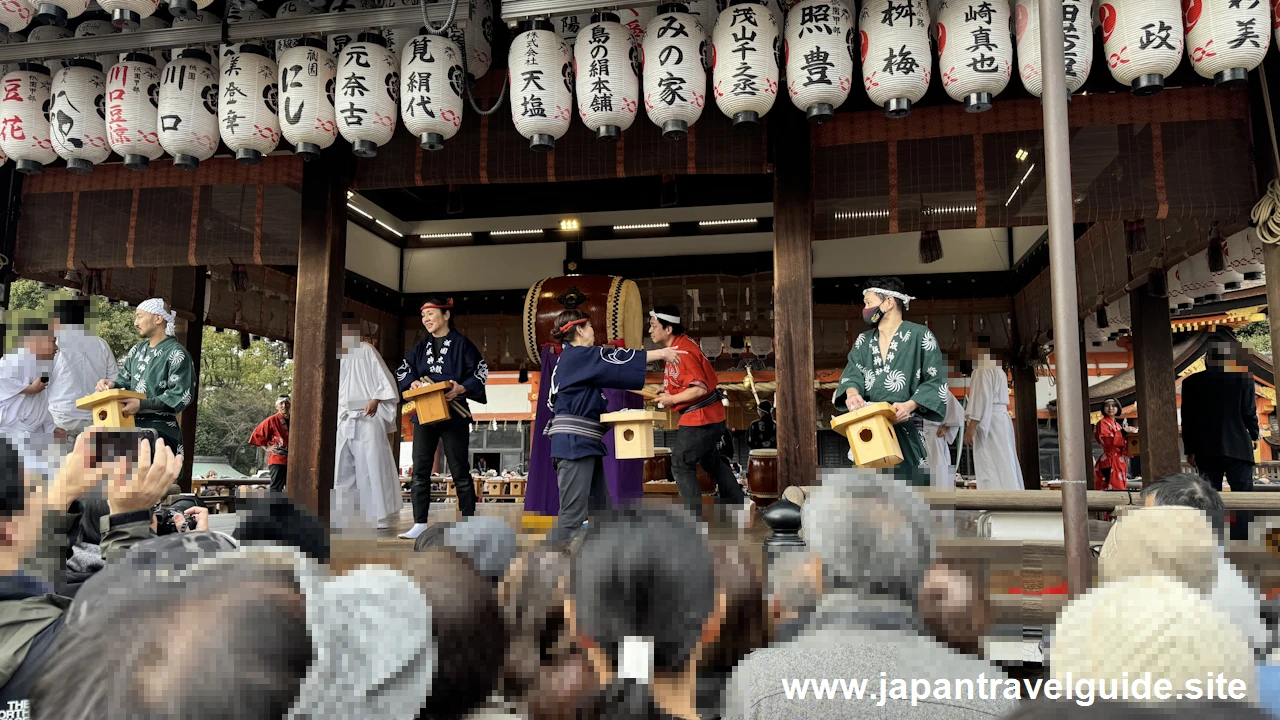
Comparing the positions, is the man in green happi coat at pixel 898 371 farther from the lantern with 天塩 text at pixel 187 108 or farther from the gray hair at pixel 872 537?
the lantern with 天塩 text at pixel 187 108

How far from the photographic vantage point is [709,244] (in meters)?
11.1

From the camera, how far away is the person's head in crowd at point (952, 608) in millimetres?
1852

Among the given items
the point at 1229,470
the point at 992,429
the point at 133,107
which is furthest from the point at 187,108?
the point at 1229,470

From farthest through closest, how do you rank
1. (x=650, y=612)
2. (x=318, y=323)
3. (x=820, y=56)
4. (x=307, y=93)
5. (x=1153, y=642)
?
(x=318, y=323)
(x=307, y=93)
(x=820, y=56)
(x=650, y=612)
(x=1153, y=642)

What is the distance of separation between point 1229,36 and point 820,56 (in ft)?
7.81

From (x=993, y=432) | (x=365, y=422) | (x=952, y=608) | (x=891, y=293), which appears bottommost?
(x=952, y=608)

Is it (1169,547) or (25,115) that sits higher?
(25,115)

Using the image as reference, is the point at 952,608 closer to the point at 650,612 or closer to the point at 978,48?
the point at 650,612

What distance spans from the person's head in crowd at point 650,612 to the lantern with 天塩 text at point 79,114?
21.0 feet

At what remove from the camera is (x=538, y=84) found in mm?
5352

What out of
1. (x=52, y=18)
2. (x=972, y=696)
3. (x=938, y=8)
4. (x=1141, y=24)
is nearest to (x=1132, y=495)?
(x=1141, y=24)

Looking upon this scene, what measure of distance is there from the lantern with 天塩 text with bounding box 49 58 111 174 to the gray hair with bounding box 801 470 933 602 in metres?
6.60

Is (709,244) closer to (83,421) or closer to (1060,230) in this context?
(83,421)

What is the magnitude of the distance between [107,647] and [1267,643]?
265 centimetres
